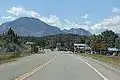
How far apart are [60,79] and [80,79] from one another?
1.10 metres

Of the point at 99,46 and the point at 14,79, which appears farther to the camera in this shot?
the point at 99,46

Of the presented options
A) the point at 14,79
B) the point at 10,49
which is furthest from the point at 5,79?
the point at 10,49

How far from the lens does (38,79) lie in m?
19.0

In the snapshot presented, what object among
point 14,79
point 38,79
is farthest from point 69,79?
point 14,79

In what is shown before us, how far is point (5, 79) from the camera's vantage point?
61.5 feet

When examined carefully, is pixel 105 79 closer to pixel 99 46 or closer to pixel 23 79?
pixel 23 79

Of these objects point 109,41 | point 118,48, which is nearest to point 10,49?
point 118,48

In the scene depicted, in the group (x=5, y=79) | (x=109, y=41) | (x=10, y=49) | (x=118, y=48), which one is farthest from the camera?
(x=109, y=41)

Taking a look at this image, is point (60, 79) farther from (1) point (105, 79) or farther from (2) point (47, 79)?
(1) point (105, 79)

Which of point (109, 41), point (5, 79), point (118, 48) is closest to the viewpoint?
point (5, 79)

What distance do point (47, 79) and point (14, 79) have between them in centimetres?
172

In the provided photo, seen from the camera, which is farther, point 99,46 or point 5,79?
point 99,46

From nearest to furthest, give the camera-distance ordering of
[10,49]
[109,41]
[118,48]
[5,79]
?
[5,79]
[10,49]
[118,48]
[109,41]

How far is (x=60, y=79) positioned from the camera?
62.4ft
